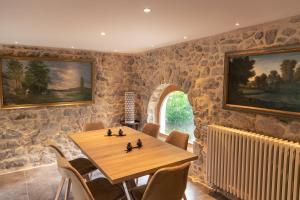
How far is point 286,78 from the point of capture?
2.18 m

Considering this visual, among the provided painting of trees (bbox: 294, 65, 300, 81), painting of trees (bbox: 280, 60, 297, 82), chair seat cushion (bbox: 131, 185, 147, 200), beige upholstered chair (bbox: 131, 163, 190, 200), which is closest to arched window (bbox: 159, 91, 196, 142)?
painting of trees (bbox: 280, 60, 297, 82)

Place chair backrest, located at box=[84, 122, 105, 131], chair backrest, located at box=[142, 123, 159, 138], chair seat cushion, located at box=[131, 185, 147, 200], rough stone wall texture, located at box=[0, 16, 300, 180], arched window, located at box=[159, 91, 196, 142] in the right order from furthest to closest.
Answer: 1. arched window, located at box=[159, 91, 196, 142]
2. chair backrest, located at box=[84, 122, 105, 131]
3. chair backrest, located at box=[142, 123, 159, 138]
4. rough stone wall texture, located at box=[0, 16, 300, 180]
5. chair seat cushion, located at box=[131, 185, 147, 200]

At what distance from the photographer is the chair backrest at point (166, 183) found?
1.66 m

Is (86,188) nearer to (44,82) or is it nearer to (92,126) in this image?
(92,126)

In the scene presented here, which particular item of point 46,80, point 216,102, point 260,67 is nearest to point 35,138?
point 46,80

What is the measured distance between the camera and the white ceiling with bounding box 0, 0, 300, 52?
5.80ft

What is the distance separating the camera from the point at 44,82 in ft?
12.8

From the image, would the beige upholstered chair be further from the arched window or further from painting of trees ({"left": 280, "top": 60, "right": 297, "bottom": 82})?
the arched window

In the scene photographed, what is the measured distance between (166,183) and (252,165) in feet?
4.12

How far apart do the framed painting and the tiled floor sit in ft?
4.33

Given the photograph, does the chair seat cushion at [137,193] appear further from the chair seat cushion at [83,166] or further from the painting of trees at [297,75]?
the painting of trees at [297,75]

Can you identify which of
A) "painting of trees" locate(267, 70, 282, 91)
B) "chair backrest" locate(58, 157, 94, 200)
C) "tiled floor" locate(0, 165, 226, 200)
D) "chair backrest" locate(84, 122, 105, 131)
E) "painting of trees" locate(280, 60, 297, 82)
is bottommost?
"tiled floor" locate(0, 165, 226, 200)

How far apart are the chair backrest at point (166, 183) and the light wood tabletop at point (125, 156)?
0.16 metres

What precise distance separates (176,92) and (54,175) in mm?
2948
